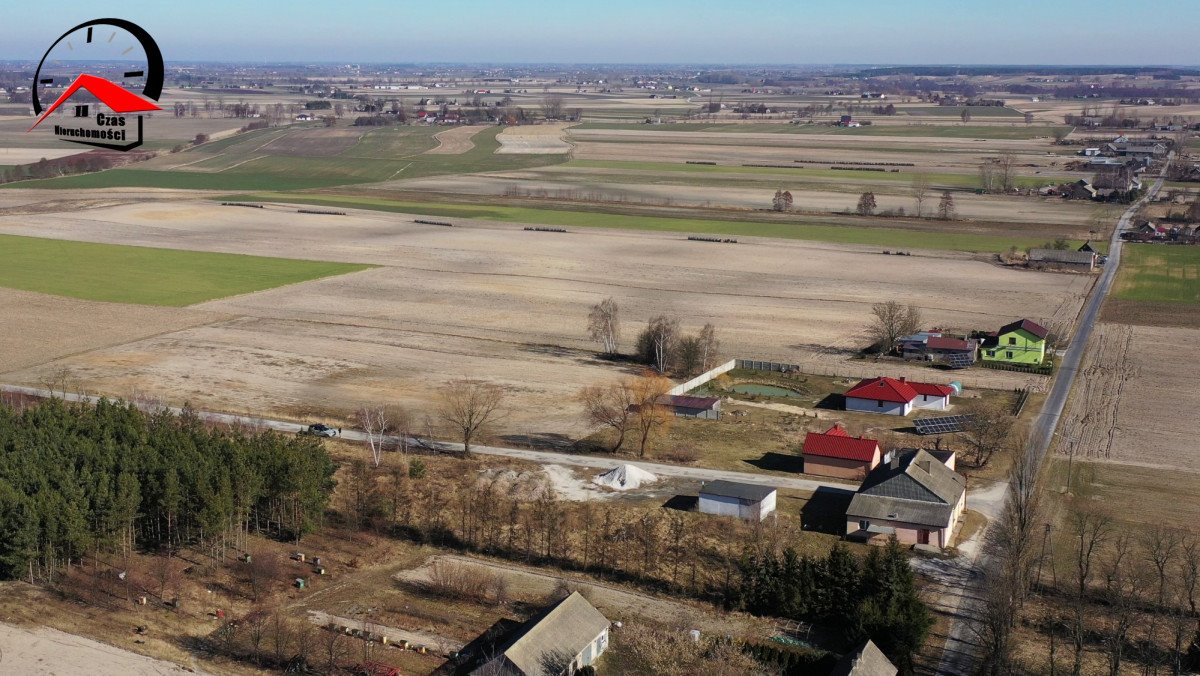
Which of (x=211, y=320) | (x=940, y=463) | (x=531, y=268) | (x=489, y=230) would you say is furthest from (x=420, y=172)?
(x=940, y=463)

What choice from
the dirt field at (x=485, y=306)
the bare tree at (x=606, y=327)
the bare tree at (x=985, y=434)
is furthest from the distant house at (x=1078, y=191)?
the bare tree at (x=985, y=434)

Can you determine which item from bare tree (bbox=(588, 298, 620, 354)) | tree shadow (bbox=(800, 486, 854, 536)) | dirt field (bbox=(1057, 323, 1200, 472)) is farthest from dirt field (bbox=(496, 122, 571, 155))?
tree shadow (bbox=(800, 486, 854, 536))

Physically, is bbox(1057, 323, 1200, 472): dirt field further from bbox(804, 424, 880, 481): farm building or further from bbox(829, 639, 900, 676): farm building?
bbox(829, 639, 900, 676): farm building

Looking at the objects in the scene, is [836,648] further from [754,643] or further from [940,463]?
[940,463]

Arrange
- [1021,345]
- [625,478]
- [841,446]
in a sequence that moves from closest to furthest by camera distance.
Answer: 1. [625,478]
2. [841,446]
3. [1021,345]

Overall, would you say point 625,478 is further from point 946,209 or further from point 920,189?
point 920,189

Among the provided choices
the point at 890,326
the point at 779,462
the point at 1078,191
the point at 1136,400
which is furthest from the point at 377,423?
the point at 1078,191
